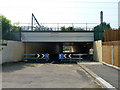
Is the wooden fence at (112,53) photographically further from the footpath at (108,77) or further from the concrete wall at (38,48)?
the concrete wall at (38,48)

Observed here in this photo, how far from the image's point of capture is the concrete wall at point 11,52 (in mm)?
14984

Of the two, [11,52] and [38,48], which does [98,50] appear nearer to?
[11,52]

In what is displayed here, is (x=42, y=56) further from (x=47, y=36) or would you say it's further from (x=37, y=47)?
(x=37, y=47)

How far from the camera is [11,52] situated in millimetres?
16000

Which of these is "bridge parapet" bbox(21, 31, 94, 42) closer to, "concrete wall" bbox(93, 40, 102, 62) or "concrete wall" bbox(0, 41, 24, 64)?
"concrete wall" bbox(0, 41, 24, 64)

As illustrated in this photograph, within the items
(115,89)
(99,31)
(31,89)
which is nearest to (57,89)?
(31,89)

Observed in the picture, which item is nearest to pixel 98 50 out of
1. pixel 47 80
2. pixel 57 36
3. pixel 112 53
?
pixel 112 53

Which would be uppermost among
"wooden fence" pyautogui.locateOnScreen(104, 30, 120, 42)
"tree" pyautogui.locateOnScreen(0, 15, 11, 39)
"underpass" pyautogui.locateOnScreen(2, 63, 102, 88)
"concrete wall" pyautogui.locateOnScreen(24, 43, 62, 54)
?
"tree" pyautogui.locateOnScreen(0, 15, 11, 39)

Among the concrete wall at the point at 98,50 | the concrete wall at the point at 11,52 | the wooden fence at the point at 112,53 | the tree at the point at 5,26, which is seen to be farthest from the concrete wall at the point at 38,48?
the wooden fence at the point at 112,53

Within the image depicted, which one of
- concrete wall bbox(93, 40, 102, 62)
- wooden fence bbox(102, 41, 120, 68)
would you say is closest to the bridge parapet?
concrete wall bbox(93, 40, 102, 62)

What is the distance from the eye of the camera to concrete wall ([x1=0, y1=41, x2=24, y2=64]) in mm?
14984

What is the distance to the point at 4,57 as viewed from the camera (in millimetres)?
14984

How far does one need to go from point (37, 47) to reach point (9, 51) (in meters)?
10.7

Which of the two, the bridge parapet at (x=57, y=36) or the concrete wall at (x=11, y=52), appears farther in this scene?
the bridge parapet at (x=57, y=36)
